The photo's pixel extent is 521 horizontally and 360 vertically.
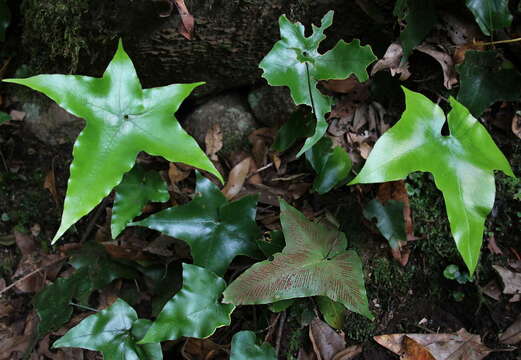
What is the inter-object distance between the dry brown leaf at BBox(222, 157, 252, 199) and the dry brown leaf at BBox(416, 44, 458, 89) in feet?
2.72

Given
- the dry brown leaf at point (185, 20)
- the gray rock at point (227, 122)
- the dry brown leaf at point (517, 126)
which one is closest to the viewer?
the dry brown leaf at point (185, 20)

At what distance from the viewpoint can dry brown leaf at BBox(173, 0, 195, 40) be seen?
5.11ft

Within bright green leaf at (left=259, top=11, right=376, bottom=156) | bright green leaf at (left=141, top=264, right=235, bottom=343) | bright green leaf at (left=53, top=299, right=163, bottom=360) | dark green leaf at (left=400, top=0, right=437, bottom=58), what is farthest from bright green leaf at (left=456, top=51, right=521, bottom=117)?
bright green leaf at (left=53, top=299, right=163, bottom=360)

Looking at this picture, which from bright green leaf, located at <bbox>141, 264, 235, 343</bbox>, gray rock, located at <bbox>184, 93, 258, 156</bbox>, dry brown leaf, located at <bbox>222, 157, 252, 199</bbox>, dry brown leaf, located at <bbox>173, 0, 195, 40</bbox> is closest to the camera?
bright green leaf, located at <bbox>141, 264, 235, 343</bbox>

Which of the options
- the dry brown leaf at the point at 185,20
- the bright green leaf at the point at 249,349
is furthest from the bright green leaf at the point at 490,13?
the bright green leaf at the point at 249,349

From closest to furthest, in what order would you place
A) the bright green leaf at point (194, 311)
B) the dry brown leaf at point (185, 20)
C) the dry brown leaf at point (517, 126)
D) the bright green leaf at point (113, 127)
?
the bright green leaf at point (113, 127), the bright green leaf at point (194, 311), the dry brown leaf at point (185, 20), the dry brown leaf at point (517, 126)

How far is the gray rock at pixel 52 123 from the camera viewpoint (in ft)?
6.48

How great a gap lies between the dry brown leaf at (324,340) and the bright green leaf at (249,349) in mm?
181

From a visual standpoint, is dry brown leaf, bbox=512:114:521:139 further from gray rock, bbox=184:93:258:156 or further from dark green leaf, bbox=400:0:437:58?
gray rock, bbox=184:93:258:156

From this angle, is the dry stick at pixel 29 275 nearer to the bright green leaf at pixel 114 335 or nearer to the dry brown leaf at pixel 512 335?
the bright green leaf at pixel 114 335

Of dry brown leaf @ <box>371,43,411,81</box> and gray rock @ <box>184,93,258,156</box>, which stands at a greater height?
dry brown leaf @ <box>371,43,411,81</box>

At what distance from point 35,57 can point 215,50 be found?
805 mm

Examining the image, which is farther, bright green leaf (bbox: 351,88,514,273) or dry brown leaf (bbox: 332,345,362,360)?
dry brown leaf (bbox: 332,345,362,360)

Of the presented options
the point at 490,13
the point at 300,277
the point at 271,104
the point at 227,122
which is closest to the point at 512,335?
the point at 300,277
